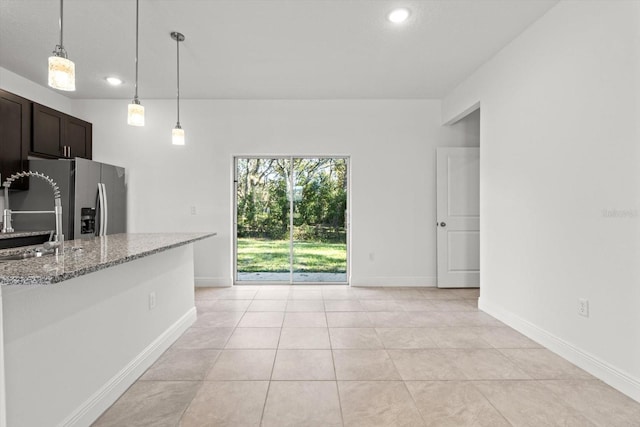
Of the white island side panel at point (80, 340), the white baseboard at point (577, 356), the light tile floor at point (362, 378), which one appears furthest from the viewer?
the white baseboard at point (577, 356)

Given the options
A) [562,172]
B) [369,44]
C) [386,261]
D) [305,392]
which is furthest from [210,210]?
[562,172]

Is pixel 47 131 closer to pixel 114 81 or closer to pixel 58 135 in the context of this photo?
pixel 58 135

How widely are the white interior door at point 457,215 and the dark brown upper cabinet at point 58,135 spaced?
4.90 meters

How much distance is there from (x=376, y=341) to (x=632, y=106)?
2358mm

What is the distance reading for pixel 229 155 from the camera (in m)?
4.75

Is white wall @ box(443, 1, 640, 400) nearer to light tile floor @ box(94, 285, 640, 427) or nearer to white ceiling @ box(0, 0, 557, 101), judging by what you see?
light tile floor @ box(94, 285, 640, 427)

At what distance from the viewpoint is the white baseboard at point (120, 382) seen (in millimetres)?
1640

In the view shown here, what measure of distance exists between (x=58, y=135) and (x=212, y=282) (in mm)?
2662

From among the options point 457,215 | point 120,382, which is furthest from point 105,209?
point 457,215

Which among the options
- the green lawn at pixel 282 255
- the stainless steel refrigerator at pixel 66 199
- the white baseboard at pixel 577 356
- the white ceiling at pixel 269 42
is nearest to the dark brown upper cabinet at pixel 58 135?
the stainless steel refrigerator at pixel 66 199

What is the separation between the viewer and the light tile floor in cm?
177

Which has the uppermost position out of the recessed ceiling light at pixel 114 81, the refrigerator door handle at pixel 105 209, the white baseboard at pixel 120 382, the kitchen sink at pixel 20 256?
the recessed ceiling light at pixel 114 81

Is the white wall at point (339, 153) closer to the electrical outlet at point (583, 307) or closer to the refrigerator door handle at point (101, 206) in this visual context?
the refrigerator door handle at point (101, 206)

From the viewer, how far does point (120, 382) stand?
1.97 meters
